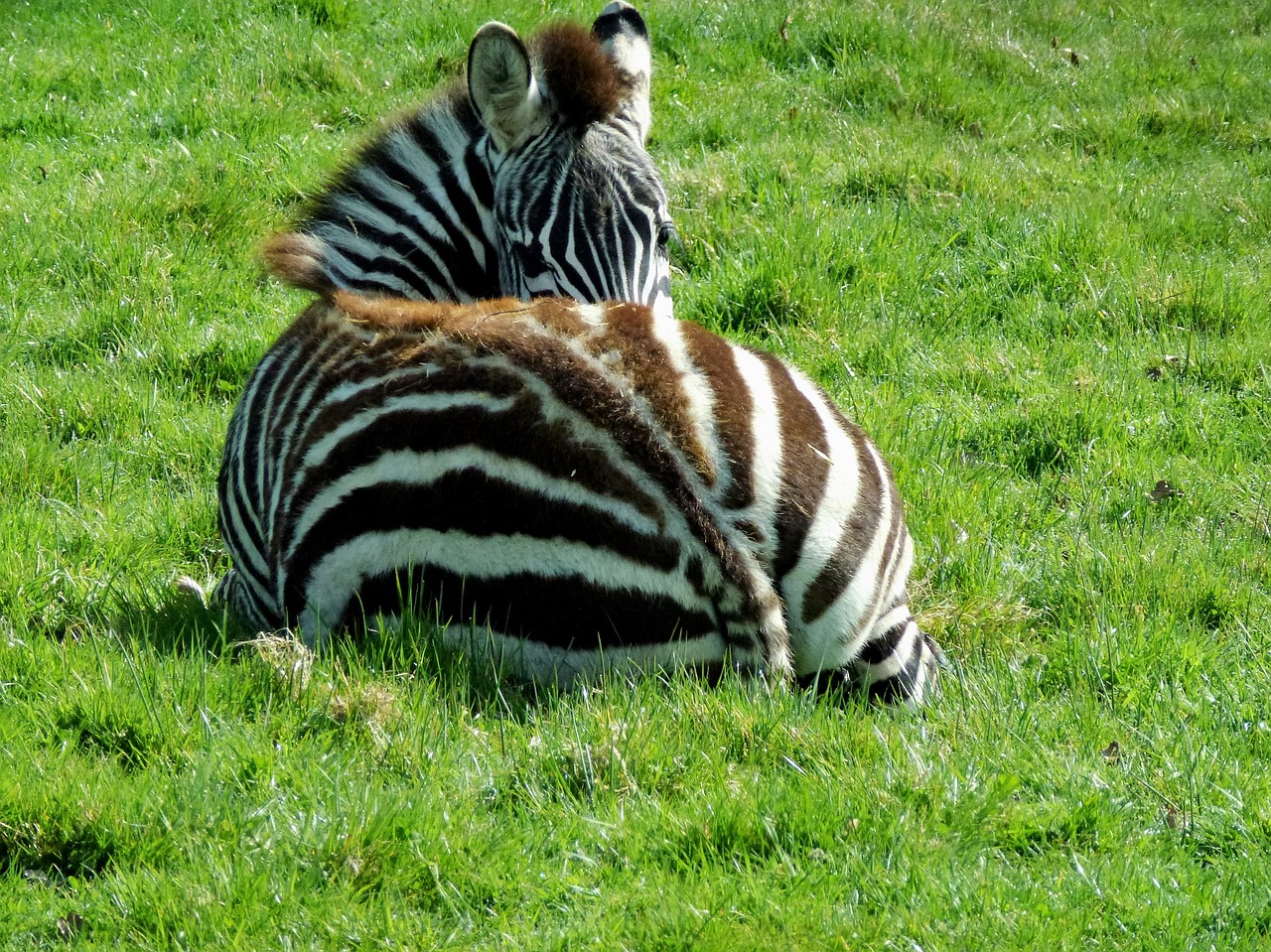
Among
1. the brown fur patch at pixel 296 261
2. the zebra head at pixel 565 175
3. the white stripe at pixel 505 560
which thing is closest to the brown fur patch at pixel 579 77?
the zebra head at pixel 565 175

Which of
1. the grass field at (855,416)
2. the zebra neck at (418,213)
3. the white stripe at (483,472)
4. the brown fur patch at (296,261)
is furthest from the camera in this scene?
the zebra neck at (418,213)

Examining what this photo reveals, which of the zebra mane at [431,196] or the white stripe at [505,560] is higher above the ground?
the zebra mane at [431,196]

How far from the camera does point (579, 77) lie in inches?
221

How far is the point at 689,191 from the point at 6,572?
→ 5501 mm

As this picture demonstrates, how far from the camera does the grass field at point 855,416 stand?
11.1 ft

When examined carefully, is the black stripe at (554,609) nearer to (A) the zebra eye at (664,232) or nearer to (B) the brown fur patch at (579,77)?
(A) the zebra eye at (664,232)

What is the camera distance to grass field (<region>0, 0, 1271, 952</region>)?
3396mm

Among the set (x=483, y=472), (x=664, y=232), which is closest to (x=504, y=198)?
(x=664, y=232)

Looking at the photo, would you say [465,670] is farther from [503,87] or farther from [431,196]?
[503,87]

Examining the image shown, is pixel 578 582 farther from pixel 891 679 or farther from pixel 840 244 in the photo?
pixel 840 244

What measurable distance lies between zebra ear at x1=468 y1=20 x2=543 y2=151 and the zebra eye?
718mm

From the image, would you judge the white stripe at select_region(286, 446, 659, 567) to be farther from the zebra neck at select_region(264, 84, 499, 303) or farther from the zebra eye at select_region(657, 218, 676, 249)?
the zebra eye at select_region(657, 218, 676, 249)

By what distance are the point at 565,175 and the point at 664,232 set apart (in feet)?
1.83

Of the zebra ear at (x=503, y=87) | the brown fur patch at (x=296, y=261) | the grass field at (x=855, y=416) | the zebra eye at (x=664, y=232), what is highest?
the zebra ear at (x=503, y=87)
